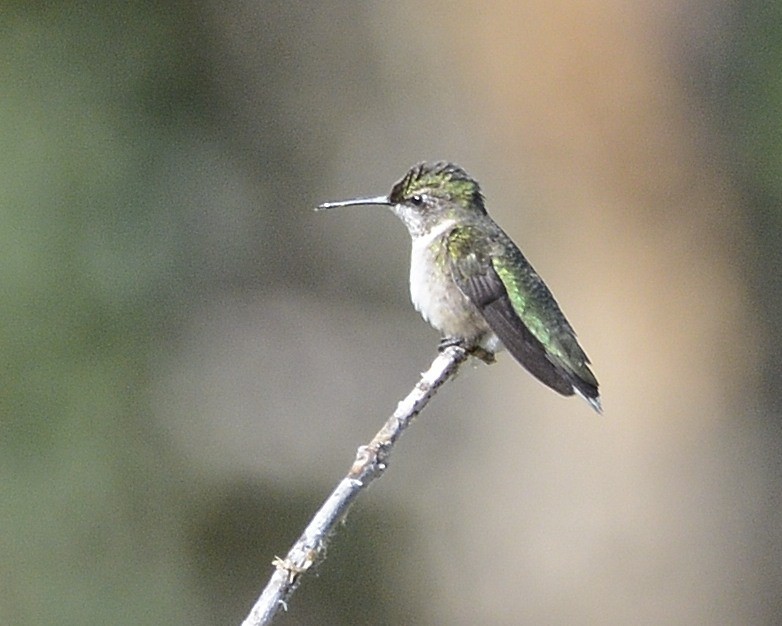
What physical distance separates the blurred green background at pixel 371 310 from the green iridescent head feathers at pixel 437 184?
302 cm

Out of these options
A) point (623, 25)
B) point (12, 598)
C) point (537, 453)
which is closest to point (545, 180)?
point (623, 25)

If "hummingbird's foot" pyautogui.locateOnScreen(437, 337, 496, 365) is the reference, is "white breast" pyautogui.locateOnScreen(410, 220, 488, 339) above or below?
above

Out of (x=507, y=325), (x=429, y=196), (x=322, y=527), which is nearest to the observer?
(x=322, y=527)

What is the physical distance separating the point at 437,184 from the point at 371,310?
367 centimetres

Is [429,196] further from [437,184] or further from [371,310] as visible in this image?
[371,310]

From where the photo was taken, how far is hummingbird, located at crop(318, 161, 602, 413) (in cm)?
327

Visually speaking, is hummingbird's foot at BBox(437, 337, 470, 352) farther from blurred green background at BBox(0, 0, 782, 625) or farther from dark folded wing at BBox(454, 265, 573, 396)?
blurred green background at BBox(0, 0, 782, 625)

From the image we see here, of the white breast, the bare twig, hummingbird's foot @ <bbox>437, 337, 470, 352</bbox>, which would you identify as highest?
the white breast

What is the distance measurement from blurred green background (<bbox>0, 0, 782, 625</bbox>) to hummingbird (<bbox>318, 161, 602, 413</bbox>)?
3090 millimetres

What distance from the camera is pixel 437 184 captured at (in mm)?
3705

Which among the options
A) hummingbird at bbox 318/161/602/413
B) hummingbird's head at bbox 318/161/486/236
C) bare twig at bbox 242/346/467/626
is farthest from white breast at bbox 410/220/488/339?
bare twig at bbox 242/346/467/626

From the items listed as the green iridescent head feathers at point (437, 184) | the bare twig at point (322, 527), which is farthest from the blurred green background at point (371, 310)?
the bare twig at point (322, 527)

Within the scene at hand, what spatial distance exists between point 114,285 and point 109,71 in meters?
1.29

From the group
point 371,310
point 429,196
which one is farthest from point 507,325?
point 371,310
